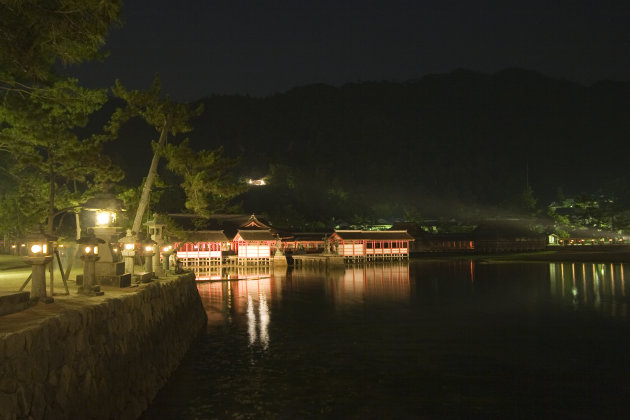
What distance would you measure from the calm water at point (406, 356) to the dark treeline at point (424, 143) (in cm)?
4197

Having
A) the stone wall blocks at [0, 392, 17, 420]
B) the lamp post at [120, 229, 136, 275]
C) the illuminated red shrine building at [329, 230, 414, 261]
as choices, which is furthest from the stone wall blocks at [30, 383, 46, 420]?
the illuminated red shrine building at [329, 230, 414, 261]

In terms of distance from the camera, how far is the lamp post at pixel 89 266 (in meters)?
9.72

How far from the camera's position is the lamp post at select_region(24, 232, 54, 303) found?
816cm

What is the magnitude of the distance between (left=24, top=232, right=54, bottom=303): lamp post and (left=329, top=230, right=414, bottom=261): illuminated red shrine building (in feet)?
127

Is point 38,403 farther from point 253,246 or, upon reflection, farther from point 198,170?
point 253,246

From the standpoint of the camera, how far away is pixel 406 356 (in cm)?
1318

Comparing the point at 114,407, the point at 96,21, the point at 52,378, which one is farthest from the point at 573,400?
the point at 96,21

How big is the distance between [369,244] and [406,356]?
35.8m

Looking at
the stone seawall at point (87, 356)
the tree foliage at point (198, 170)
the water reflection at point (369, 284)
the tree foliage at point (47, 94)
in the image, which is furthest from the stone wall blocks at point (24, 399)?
the water reflection at point (369, 284)

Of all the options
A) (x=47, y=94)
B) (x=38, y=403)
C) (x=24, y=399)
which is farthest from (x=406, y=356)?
(x=47, y=94)

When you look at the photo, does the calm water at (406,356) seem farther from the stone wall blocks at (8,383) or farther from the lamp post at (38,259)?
the stone wall blocks at (8,383)

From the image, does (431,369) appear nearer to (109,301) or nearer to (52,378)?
(109,301)

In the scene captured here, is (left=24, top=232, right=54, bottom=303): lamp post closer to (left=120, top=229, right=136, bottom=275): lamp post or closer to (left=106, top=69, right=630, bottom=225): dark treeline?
(left=120, top=229, right=136, bottom=275): lamp post

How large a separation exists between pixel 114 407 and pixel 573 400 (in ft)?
28.6
